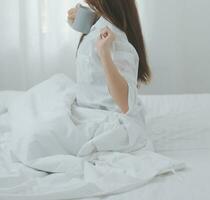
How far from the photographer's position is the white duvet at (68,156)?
1.13m

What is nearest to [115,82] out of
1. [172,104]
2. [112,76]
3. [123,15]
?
[112,76]

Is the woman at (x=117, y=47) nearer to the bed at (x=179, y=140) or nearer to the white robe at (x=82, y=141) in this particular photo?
the white robe at (x=82, y=141)

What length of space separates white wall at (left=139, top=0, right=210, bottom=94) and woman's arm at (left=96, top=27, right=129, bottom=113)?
1.25 meters

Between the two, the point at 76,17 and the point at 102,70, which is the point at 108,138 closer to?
the point at 102,70

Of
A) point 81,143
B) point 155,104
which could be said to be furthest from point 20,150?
point 155,104

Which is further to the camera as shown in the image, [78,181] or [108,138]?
[108,138]

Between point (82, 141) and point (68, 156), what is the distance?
9 centimetres

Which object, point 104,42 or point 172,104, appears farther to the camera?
point 172,104

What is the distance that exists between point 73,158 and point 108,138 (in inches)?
5.1

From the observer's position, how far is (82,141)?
1374 mm

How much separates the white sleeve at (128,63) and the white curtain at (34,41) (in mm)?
1189

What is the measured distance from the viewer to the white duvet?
1127mm

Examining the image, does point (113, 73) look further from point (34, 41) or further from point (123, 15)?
point (34, 41)

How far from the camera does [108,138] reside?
1.36 meters
